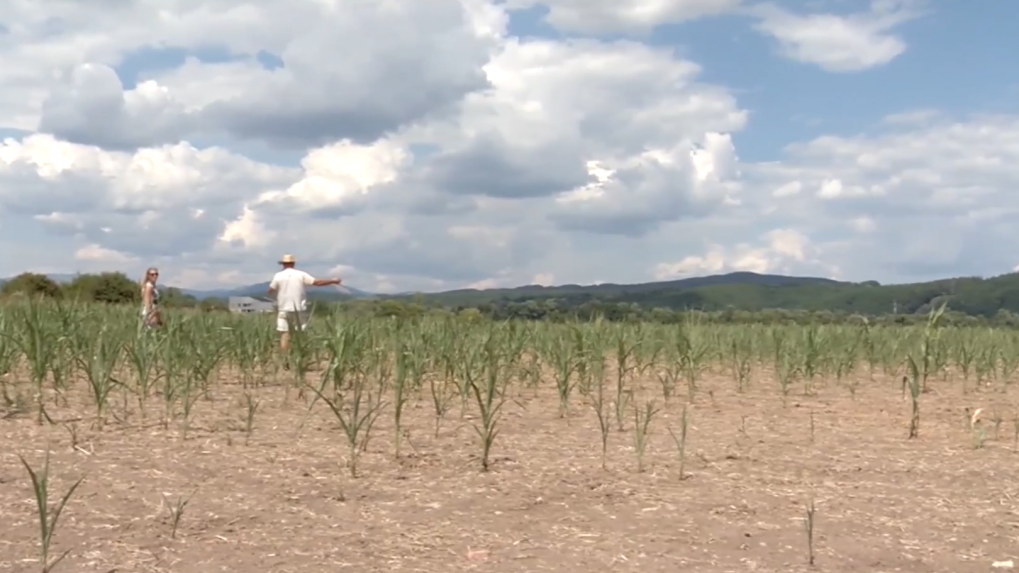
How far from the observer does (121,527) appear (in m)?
3.55

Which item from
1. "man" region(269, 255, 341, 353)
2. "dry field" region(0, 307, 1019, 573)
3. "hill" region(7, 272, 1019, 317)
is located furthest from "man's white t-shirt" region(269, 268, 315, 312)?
"hill" region(7, 272, 1019, 317)

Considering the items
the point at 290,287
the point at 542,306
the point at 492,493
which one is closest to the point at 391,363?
the point at 542,306

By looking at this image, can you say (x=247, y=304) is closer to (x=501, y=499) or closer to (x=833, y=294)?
(x=501, y=499)

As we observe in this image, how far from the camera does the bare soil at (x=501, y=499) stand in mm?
3467

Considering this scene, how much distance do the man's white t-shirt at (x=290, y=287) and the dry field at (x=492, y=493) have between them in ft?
12.4

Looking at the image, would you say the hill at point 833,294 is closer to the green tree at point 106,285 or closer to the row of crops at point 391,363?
the green tree at point 106,285

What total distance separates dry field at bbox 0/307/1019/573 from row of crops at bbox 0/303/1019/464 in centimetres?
16

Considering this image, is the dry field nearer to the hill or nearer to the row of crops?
the row of crops

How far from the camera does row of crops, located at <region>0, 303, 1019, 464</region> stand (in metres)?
5.48

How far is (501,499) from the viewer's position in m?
4.21

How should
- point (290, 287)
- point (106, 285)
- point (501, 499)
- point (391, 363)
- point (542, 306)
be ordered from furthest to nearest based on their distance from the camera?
point (106, 285), point (290, 287), point (542, 306), point (391, 363), point (501, 499)

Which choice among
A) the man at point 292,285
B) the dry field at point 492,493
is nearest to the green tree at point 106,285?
the man at point 292,285

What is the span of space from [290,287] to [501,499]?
21.9ft

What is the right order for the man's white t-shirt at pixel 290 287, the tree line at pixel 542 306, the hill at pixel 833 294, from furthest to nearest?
the hill at pixel 833 294
the man's white t-shirt at pixel 290 287
the tree line at pixel 542 306
